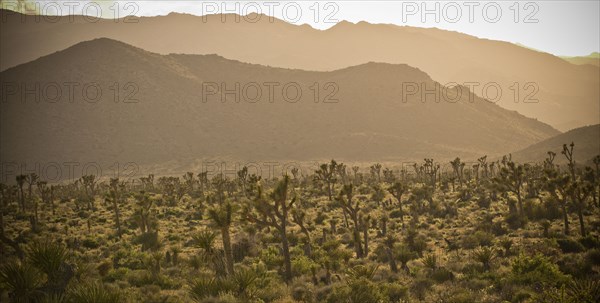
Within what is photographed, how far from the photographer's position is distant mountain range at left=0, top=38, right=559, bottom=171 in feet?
420

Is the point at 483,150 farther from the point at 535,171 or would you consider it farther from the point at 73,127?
the point at 73,127

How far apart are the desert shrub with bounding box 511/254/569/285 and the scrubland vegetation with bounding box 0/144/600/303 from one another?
5cm

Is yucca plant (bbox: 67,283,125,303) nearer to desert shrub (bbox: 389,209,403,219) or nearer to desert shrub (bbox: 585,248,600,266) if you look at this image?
desert shrub (bbox: 585,248,600,266)

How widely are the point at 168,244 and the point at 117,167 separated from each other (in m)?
98.8

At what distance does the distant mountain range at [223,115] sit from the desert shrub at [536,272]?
112147 millimetres

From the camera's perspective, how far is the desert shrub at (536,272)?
46.5ft

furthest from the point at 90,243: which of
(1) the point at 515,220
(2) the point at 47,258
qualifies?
(1) the point at 515,220

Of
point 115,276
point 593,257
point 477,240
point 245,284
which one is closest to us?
point 245,284

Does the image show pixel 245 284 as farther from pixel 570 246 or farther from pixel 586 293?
pixel 570 246

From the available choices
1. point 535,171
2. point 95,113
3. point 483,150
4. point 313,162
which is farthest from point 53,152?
point 483,150

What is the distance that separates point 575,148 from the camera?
4500 inches

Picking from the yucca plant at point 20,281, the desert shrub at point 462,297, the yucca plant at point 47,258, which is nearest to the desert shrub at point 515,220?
the desert shrub at point 462,297

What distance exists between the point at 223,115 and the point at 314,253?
132 meters

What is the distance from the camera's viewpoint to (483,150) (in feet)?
449
